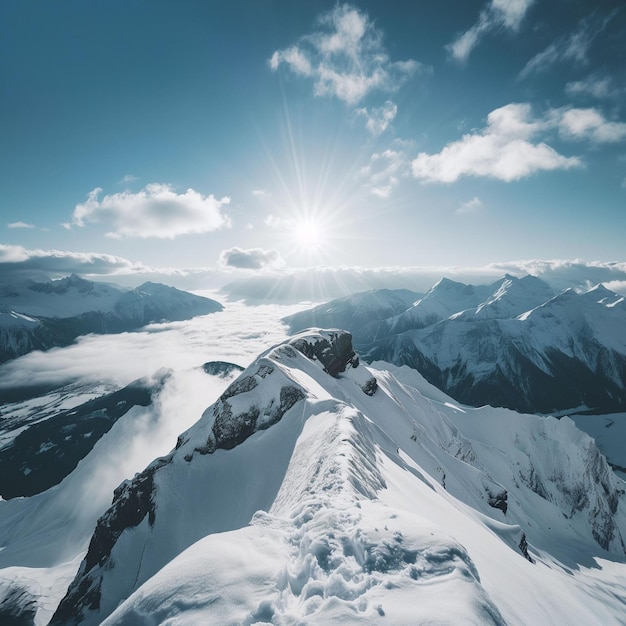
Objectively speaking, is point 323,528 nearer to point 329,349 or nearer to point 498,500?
point 329,349

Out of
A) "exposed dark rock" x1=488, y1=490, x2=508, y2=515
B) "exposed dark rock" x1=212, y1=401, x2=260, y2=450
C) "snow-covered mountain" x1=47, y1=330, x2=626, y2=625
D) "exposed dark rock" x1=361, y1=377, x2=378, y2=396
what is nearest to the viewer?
"snow-covered mountain" x1=47, y1=330, x2=626, y2=625

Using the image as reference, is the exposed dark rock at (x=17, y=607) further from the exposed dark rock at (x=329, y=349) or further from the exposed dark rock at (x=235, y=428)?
the exposed dark rock at (x=329, y=349)

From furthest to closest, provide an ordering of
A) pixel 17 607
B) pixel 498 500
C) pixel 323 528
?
pixel 498 500, pixel 17 607, pixel 323 528

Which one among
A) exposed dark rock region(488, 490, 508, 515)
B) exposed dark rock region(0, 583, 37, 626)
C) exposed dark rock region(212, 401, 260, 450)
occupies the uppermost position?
exposed dark rock region(212, 401, 260, 450)

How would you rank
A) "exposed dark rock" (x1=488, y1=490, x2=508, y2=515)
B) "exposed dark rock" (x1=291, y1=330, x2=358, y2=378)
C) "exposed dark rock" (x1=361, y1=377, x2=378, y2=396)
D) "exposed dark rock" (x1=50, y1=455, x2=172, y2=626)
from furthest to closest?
"exposed dark rock" (x1=361, y1=377, x2=378, y2=396)
"exposed dark rock" (x1=291, y1=330, x2=358, y2=378)
"exposed dark rock" (x1=488, y1=490, x2=508, y2=515)
"exposed dark rock" (x1=50, y1=455, x2=172, y2=626)

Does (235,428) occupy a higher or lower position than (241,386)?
lower

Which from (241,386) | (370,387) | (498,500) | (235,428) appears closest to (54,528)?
(235,428)

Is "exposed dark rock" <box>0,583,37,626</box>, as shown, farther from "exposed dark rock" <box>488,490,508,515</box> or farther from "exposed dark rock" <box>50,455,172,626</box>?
"exposed dark rock" <box>488,490,508,515</box>

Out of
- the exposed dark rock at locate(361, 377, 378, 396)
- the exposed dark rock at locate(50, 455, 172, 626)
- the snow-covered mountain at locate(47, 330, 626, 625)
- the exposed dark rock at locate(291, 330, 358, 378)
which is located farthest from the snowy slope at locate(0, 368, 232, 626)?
the exposed dark rock at locate(361, 377, 378, 396)

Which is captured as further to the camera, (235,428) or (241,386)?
(241,386)
